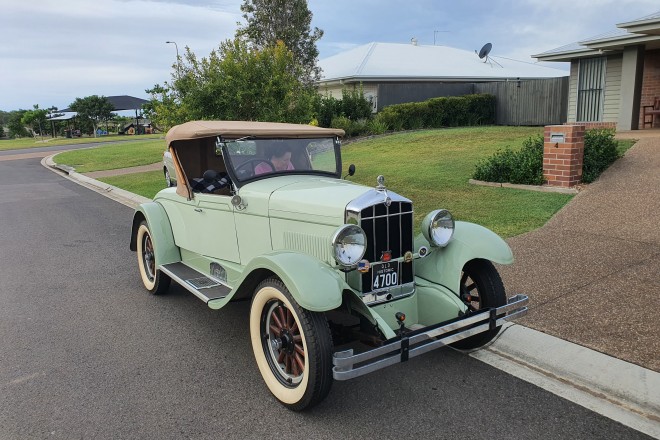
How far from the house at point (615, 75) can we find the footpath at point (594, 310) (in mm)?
8476

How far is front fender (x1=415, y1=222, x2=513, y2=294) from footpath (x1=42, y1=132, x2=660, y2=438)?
Answer: 67 cm

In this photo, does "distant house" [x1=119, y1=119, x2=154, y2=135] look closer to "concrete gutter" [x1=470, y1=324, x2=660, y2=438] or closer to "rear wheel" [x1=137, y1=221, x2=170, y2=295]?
"rear wheel" [x1=137, y1=221, x2=170, y2=295]

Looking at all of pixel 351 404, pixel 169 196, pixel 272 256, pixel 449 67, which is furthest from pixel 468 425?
pixel 449 67

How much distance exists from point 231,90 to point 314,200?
27.5 ft

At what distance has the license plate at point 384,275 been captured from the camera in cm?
356

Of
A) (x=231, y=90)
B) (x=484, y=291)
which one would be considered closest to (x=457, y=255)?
(x=484, y=291)

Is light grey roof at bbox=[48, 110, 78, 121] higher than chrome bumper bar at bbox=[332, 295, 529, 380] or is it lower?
higher

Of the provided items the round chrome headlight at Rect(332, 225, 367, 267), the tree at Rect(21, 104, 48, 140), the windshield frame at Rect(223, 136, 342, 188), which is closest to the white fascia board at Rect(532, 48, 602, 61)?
the windshield frame at Rect(223, 136, 342, 188)

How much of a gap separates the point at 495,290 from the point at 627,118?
45.5ft

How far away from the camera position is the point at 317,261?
329 centimetres

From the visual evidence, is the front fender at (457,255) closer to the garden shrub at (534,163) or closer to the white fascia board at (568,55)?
the garden shrub at (534,163)

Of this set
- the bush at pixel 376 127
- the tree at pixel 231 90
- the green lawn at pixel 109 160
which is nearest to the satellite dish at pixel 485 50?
the bush at pixel 376 127

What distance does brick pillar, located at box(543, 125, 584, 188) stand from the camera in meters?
8.35

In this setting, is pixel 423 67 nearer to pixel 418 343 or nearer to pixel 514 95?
pixel 514 95
